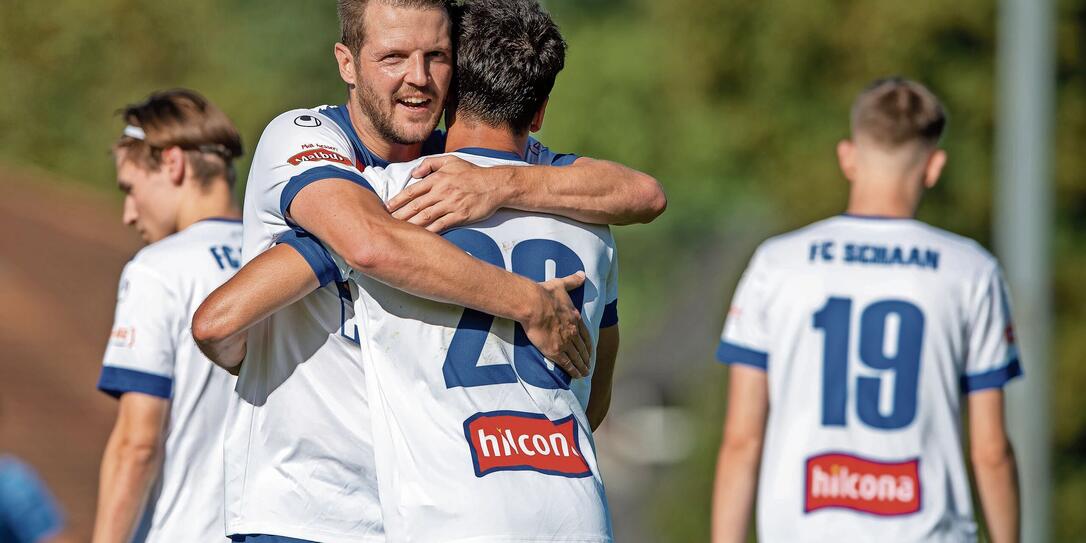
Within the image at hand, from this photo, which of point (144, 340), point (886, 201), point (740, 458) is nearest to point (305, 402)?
point (144, 340)

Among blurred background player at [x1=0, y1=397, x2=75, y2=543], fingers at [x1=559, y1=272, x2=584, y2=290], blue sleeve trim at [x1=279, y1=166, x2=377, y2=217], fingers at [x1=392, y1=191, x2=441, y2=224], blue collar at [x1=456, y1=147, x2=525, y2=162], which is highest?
blue collar at [x1=456, y1=147, x2=525, y2=162]

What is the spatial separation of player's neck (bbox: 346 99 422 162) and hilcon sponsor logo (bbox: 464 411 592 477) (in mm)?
802

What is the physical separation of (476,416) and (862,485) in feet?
8.02

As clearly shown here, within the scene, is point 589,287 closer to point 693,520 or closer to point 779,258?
point 779,258

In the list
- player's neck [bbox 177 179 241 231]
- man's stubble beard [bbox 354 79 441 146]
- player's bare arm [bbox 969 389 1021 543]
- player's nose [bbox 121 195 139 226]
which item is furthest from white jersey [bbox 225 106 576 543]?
player's bare arm [bbox 969 389 1021 543]

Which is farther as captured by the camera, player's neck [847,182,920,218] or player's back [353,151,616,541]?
player's neck [847,182,920,218]

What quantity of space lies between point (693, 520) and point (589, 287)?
12.4m

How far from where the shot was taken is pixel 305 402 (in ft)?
11.9

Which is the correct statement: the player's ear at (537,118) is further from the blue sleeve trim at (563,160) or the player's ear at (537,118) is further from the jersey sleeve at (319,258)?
the jersey sleeve at (319,258)

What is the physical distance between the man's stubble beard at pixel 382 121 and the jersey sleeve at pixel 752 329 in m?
2.16

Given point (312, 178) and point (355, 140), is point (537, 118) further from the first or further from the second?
point (312, 178)

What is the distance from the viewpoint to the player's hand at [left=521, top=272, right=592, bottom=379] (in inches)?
136

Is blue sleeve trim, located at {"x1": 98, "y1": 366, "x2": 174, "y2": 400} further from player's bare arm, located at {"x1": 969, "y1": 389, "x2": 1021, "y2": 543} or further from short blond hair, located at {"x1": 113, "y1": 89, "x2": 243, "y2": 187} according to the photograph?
player's bare arm, located at {"x1": 969, "y1": 389, "x2": 1021, "y2": 543}

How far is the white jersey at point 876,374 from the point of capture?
5391 mm
